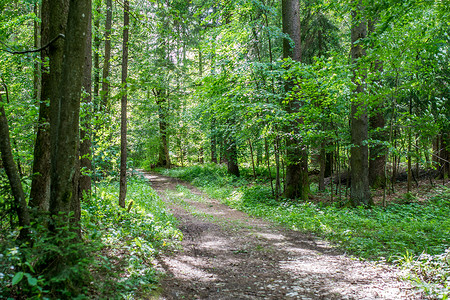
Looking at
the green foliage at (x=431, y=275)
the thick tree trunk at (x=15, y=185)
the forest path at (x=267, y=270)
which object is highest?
the thick tree trunk at (x=15, y=185)

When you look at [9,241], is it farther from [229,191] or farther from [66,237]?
[229,191]

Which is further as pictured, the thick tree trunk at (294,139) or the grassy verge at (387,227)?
the thick tree trunk at (294,139)

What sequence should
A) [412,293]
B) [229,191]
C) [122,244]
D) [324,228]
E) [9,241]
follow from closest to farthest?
[9,241] → [412,293] → [122,244] → [324,228] → [229,191]

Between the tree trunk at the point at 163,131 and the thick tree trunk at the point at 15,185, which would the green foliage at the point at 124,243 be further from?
the tree trunk at the point at 163,131

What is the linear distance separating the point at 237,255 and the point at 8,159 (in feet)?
13.2

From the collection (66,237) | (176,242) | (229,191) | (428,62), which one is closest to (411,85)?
(428,62)

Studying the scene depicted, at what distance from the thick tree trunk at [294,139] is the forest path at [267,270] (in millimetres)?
3830

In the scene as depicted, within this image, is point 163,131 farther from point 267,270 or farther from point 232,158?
point 267,270

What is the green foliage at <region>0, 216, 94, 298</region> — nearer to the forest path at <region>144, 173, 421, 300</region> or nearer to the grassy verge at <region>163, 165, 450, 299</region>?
the forest path at <region>144, 173, 421, 300</region>

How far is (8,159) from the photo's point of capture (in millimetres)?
2918

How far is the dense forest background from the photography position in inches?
117

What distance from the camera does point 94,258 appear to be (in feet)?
10.9

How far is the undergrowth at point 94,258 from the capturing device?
2462mm

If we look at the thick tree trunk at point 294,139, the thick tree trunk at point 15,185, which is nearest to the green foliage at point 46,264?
the thick tree trunk at point 15,185
